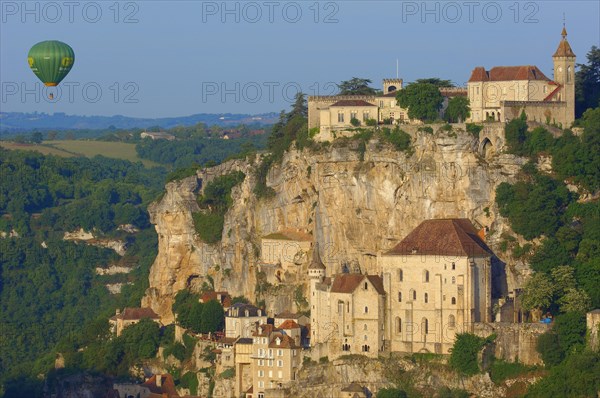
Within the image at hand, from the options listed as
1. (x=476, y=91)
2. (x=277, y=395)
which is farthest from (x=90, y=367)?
(x=476, y=91)

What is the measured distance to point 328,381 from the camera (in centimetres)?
7812

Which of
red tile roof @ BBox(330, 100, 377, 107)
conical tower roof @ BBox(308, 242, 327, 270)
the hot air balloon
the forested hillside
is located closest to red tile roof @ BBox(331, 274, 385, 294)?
conical tower roof @ BBox(308, 242, 327, 270)

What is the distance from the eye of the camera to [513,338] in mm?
76250

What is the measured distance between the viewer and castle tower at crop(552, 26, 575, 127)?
3312 inches

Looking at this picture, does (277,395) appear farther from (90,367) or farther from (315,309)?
(90,367)

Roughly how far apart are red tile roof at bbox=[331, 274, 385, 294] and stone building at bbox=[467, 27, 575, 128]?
10.2 meters

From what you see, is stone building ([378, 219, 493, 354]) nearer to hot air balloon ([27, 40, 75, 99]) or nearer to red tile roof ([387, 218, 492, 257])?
red tile roof ([387, 218, 492, 257])

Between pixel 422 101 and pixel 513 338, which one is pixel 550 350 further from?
pixel 422 101

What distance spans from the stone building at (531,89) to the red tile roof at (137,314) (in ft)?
71.3

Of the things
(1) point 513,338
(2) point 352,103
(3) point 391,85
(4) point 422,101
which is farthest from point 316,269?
(3) point 391,85

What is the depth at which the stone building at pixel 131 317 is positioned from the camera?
95500mm

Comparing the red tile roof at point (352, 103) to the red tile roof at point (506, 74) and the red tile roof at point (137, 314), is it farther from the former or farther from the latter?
the red tile roof at point (137, 314)

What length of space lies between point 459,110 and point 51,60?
1876 cm

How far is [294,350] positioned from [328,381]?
255 centimetres
